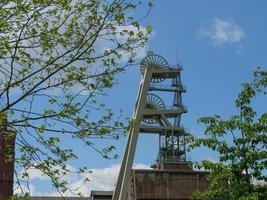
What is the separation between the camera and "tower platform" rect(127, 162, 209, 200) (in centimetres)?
5697

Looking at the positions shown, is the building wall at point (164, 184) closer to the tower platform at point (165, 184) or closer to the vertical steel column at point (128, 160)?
the tower platform at point (165, 184)

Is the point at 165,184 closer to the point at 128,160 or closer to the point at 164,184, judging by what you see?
the point at 164,184

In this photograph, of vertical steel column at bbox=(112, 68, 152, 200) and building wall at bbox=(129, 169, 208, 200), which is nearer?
vertical steel column at bbox=(112, 68, 152, 200)

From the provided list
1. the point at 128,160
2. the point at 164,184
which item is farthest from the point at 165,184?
the point at 128,160

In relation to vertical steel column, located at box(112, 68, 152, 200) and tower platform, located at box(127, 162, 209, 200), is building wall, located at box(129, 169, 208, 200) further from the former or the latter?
vertical steel column, located at box(112, 68, 152, 200)

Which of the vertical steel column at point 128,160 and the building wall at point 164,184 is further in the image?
the building wall at point 164,184

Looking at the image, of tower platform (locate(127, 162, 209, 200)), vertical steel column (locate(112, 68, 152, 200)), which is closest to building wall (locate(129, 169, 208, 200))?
tower platform (locate(127, 162, 209, 200))

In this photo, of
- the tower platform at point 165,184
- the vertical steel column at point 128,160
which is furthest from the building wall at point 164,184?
the vertical steel column at point 128,160

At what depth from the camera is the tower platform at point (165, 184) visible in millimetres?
56969

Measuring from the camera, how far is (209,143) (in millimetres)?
19016

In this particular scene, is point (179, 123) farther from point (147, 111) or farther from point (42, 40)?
point (42, 40)

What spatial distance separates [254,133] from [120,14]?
8685 millimetres

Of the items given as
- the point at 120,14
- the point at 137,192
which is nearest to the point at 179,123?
the point at 137,192

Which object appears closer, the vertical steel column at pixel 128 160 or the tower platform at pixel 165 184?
Result: the vertical steel column at pixel 128 160
